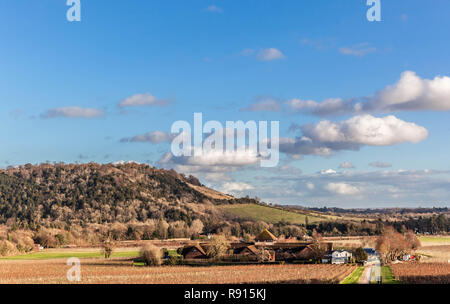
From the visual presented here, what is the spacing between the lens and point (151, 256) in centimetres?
10094

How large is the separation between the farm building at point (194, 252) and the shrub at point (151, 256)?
1682 cm

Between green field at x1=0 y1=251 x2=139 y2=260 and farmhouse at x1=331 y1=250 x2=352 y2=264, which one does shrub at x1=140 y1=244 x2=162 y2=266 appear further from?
farmhouse at x1=331 y1=250 x2=352 y2=264

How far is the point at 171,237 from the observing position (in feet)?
637

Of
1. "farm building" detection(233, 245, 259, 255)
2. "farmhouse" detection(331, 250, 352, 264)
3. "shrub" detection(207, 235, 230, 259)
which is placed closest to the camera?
"farmhouse" detection(331, 250, 352, 264)

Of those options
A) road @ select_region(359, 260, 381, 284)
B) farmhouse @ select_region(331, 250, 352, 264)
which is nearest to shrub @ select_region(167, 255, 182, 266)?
farmhouse @ select_region(331, 250, 352, 264)

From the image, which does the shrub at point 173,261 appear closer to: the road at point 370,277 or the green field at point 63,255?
the green field at point 63,255

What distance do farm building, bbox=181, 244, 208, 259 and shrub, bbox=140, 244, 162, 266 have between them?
16.8 m

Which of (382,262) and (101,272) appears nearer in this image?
(101,272)

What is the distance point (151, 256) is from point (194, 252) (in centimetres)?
2014

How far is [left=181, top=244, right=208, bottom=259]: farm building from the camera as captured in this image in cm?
11812

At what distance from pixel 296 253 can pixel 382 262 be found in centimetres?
1767

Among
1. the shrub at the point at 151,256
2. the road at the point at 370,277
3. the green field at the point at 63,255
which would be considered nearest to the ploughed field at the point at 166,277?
the road at the point at 370,277
